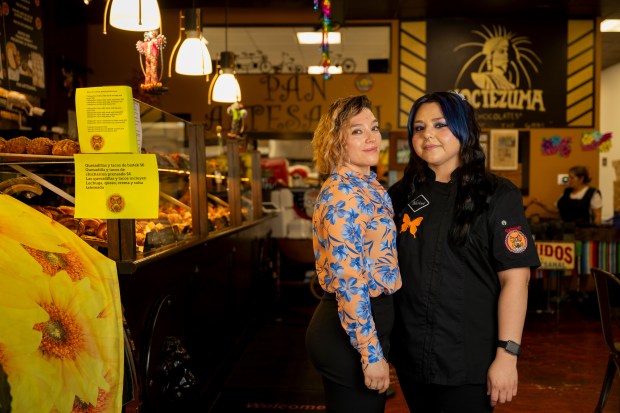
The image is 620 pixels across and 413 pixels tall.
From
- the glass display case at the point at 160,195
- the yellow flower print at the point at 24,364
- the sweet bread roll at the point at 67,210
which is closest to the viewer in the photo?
the yellow flower print at the point at 24,364

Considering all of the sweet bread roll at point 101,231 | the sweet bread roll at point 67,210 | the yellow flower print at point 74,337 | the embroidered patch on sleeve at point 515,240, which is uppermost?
the sweet bread roll at point 67,210

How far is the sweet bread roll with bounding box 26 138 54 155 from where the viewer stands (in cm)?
249

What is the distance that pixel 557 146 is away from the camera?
9211 mm

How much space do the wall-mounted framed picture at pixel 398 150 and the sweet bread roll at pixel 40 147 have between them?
725 centimetres

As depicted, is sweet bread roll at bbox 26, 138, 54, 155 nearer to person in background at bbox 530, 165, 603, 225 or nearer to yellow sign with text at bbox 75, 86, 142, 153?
yellow sign with text at bbox 75, 86, 142, 153

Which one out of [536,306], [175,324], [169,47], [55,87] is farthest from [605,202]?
[175,324]

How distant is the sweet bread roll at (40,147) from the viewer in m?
2.49

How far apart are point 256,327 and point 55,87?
4.63 m

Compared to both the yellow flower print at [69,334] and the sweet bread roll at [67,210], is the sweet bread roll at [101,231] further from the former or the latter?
the yellow flower print at [69,334]

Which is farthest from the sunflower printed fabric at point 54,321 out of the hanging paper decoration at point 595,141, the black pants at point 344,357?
the hanging paper decoration at point 595,141

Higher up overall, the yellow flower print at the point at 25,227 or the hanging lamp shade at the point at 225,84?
the hanging lamp shade at the point at 225,84

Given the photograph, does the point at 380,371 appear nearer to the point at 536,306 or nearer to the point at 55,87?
the point at 536,306

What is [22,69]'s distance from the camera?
251 inches

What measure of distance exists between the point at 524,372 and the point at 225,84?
3448mm
